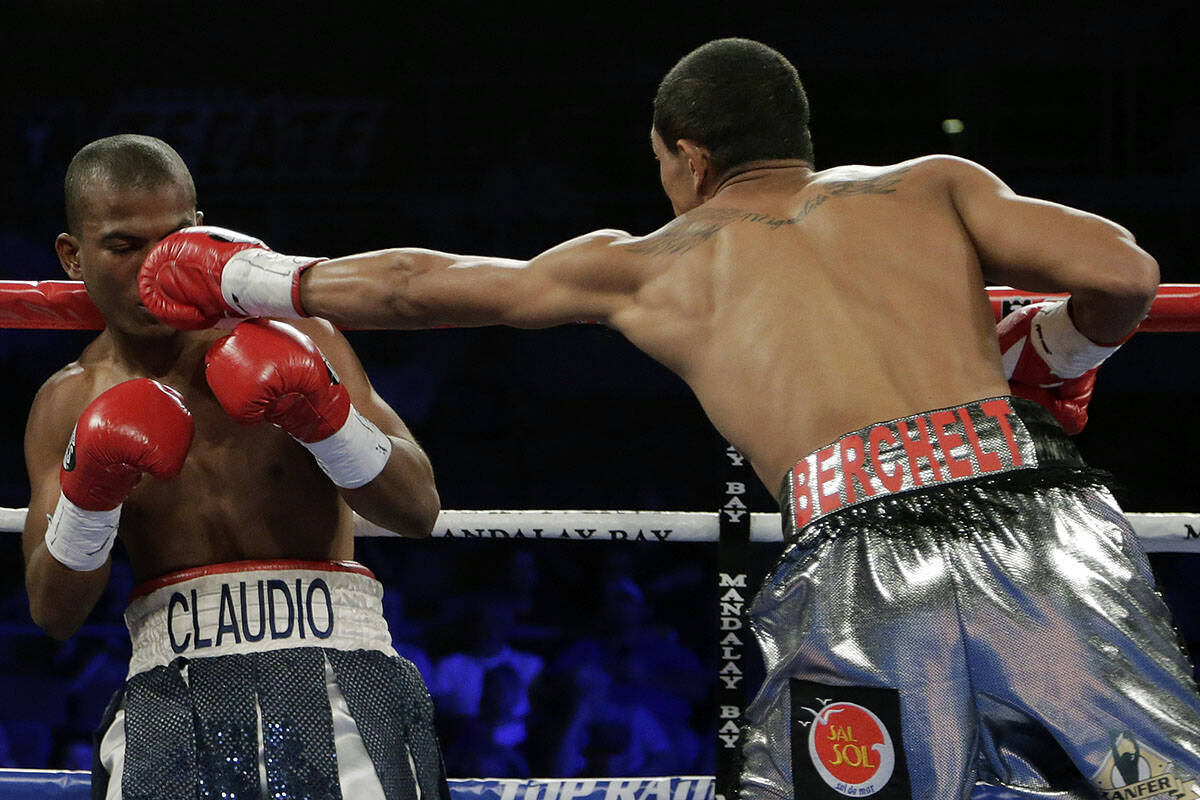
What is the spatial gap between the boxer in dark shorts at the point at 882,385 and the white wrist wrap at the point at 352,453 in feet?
0.44

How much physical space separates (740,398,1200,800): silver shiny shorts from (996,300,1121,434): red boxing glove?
288 millimetres

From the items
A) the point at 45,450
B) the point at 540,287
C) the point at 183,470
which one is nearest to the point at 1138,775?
the point at 540,287

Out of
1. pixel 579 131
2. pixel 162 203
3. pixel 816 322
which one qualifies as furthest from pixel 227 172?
pixel 816 322

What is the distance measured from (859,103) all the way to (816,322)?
443cm

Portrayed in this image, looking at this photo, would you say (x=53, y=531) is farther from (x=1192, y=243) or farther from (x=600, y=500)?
(x=1192, y=243)

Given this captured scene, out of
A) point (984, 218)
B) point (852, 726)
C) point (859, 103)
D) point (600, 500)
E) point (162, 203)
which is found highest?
point (859, 103)

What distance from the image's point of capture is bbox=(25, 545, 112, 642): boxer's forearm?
1513mm

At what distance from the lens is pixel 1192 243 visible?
16.5 ft

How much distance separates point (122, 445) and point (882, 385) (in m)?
0.86

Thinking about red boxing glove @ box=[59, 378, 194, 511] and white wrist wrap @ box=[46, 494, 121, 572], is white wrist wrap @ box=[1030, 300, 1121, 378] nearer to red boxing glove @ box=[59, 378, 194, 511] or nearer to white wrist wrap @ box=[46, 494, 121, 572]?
red boxing glove @ box=[59, 378, 194, 511]

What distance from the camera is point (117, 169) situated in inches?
63.9

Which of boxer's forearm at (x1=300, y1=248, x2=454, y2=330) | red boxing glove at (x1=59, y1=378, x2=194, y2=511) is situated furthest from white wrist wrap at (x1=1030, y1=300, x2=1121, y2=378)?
red boxing glove at (x1=59, y1=378, x2=194, y2=511)

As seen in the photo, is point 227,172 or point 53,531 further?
point 227,172

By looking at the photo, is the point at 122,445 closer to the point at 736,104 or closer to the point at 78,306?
the point at 78,306
